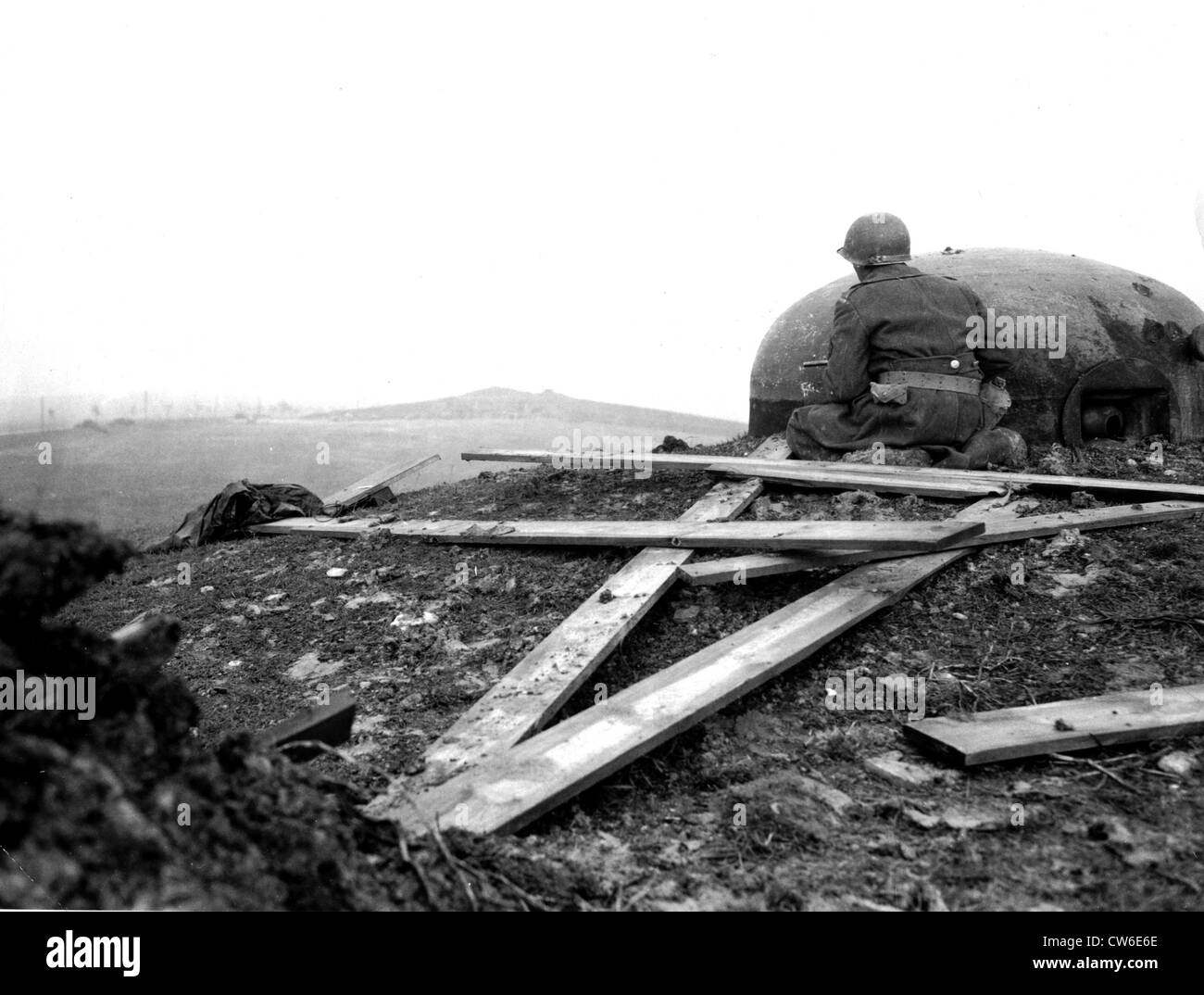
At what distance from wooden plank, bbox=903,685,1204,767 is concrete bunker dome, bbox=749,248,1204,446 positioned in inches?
160

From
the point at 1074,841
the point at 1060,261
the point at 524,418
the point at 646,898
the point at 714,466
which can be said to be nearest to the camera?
the point at 646,898

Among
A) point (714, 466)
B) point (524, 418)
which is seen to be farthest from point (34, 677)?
point (524, 418)

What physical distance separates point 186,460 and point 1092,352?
26.8ft

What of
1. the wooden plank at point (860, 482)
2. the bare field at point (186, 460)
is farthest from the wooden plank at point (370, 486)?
the wooden plank at point (860, 482)

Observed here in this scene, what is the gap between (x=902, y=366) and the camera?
5.74 metres

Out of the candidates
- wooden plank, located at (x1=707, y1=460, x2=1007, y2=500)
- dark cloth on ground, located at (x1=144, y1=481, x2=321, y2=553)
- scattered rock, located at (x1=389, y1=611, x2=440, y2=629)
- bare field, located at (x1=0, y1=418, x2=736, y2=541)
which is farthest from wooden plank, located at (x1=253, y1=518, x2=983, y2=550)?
bare field, located at (x1=0, y1=418, x2=736, y2=541)

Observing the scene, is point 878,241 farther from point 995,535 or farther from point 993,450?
point 995,535

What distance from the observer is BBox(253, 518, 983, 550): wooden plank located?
3.67 metres

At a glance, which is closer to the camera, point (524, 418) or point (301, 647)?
point (301, 647)

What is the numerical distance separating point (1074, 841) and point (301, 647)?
313 cm

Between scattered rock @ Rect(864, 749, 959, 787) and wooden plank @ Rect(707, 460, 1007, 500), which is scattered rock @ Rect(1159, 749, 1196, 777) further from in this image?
wooden plank @ Rect(707, 460, 1007, 500)

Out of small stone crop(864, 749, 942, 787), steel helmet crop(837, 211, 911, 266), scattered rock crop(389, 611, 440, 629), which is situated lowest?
small stone crop(864, 749, 942, 787)

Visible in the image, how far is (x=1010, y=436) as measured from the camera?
19.5ft

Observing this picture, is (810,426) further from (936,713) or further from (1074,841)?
(1074,841)
